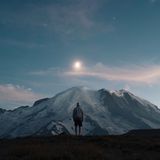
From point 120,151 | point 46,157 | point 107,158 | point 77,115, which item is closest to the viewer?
point 46,157

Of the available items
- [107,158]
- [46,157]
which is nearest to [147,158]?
[107,158]

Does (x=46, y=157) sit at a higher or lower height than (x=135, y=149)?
lower

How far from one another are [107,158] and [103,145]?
758cm

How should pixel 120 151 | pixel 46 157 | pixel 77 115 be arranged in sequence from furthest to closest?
pixel 77 115 < pixel 120 151 < pixel 46 157

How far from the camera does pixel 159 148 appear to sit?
103 feet

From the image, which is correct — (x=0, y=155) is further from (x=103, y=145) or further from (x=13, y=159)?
(x=103, y=145)

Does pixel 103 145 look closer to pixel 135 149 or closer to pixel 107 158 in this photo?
pixel 135 149

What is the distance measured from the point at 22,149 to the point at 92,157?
5124mm

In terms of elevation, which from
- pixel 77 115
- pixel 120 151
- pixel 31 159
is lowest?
pixel 31 159

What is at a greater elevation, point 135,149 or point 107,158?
point 135,149

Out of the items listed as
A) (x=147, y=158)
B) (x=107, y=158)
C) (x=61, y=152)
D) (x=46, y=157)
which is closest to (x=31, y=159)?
(x=46, y=157)

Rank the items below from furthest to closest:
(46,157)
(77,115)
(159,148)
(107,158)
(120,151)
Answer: (77,115), (159,148), (120,151), (107,158), (46,157)

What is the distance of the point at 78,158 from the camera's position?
23781mm

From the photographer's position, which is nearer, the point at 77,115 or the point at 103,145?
the point at 103,145
